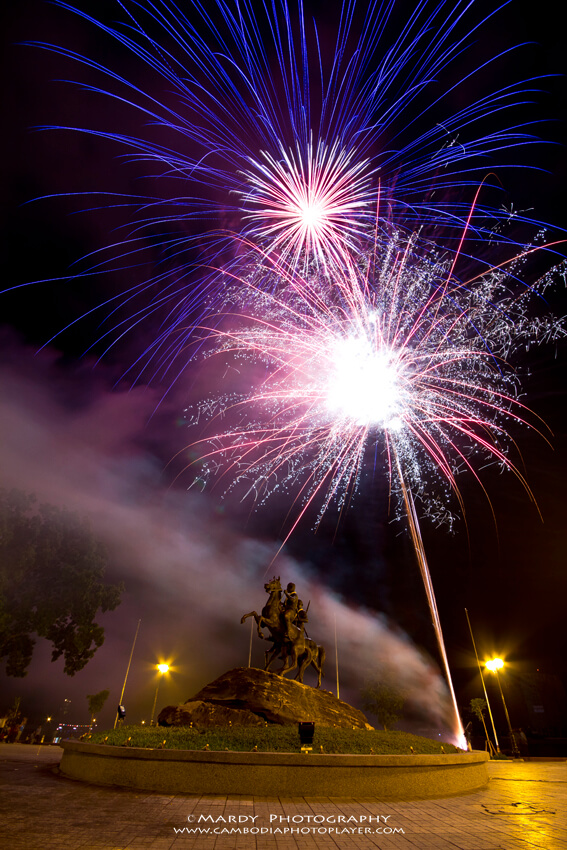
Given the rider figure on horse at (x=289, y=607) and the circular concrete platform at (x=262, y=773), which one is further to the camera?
the rider figure on horse at (x=289, y=607)

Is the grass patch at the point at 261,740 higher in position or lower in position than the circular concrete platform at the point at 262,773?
higher

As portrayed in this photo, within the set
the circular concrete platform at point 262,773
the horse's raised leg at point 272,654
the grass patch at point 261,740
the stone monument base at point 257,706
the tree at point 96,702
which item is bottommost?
the circular concrete platform at point 262,773

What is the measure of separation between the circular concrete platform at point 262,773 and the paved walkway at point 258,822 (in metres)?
0.31

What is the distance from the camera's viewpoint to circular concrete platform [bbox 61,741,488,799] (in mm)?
9922

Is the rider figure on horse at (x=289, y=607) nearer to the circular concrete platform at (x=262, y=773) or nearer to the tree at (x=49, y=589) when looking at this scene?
the circular concrete platform at (x=262, y=773)

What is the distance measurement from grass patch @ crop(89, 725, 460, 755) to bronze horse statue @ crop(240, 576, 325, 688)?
10.4 ft

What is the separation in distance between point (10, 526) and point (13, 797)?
19848mm

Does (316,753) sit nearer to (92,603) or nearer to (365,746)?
(365,746)

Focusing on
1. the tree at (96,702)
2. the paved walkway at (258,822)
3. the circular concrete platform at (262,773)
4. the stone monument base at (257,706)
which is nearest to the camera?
the paved walkway at (258,822)

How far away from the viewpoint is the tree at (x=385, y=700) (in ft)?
159

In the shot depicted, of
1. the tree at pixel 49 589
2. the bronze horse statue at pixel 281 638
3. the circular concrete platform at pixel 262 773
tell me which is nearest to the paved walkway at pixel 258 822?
the circular concrete platform at pixel 262 773

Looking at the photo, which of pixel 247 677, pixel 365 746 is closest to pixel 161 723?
pixel 247 677

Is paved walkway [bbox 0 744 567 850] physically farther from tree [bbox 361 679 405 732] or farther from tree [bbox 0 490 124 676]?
tree [bbox 361 679 405 732]

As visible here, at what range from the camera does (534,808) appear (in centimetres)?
962
